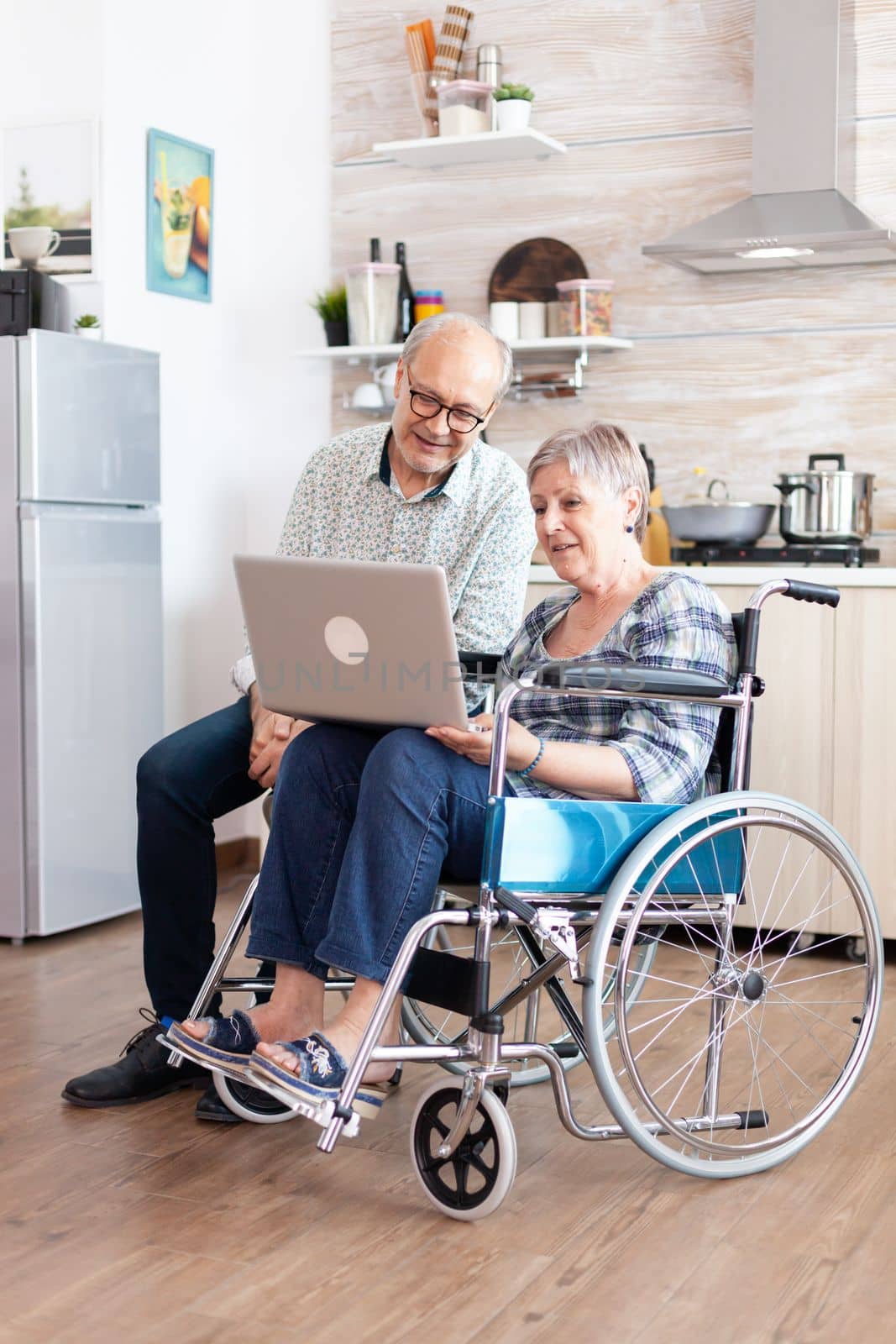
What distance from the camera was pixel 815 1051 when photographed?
8.73 feet

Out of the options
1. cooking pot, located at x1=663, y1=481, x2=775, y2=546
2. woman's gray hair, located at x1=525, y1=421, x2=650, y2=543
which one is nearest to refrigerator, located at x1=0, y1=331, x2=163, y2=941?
cooking pot, located at x1=663, y1=481, x2=775, y2=546

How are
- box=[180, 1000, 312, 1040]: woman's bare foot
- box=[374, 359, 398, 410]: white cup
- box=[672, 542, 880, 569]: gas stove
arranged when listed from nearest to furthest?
1. box=[180, 1000, 312, 1040]: woman's bare foot
2. box=[672, 542, 880, 569]: gas stove
3. box=[374, 359, 398, 410]: white cup

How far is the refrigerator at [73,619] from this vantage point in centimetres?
341

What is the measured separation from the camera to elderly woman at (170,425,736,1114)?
1.93 m

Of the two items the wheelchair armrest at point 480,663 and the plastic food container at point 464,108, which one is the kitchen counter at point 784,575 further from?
the plastic food container at point 464,108

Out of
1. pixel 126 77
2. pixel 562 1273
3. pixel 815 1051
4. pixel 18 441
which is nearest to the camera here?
pixel 562 1273

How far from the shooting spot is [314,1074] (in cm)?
188

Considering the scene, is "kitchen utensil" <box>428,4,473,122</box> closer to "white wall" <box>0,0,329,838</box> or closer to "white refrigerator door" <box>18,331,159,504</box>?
"white wall" <box>0,0,329,838</box>

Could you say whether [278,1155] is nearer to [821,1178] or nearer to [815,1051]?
[821,1178]

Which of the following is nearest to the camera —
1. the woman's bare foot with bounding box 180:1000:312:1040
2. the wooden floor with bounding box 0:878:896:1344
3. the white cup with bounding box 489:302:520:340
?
the wooden floor with bounding box 0:878:896:1344

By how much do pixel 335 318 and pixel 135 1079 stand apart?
239cm

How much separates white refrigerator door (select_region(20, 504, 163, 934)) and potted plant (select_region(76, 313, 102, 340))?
1.49 feet

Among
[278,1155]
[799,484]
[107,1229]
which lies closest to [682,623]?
[278,1155]

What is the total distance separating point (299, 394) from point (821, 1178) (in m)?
2.85
